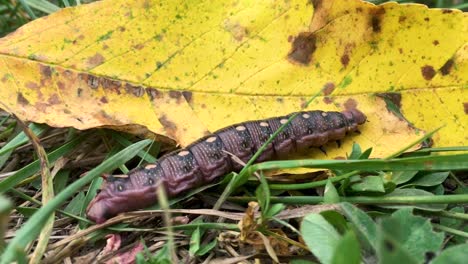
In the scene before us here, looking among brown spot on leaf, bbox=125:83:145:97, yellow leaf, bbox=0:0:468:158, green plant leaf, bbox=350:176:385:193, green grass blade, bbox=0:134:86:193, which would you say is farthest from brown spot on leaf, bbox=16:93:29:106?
green plant leaf, bbox=350:176:385:193

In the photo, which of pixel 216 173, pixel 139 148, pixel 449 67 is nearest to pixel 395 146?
pixel 449 67

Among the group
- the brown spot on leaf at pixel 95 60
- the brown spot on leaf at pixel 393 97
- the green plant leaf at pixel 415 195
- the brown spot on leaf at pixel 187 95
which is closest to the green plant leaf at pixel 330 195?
the green plant leaf at pixel 415 195

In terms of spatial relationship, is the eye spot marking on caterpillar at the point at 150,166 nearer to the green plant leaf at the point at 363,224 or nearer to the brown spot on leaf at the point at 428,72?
the green plant leaf at the point at 363,224

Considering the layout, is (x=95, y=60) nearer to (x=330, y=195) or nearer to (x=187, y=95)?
(x=187, y=95)

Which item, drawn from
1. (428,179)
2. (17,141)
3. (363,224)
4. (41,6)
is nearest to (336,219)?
(363,224)

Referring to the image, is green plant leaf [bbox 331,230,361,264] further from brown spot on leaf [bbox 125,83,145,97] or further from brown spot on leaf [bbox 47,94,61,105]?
brown spot on leaf [bbox 47,94,61,105]
